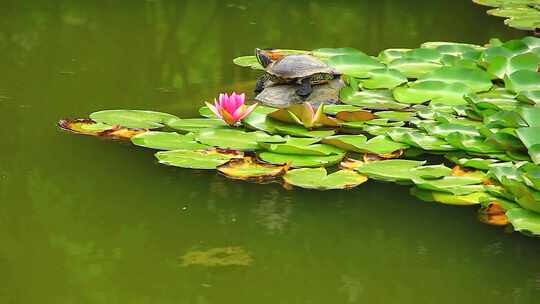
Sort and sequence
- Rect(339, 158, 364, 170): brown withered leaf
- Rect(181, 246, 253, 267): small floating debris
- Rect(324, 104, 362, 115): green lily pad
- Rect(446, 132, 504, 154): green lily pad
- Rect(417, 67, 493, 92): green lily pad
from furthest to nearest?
Rect(417, 67, 493, 92): green lily pad
Rect(324, 104, 362, 115): green lily pad
Rect(446, 132, 504, 154): green lily pad
Rect(339, 158, 364, 170): brown withered leaf
Rect(181, 246, 253, 267): small floating debris

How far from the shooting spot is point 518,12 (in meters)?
5.47

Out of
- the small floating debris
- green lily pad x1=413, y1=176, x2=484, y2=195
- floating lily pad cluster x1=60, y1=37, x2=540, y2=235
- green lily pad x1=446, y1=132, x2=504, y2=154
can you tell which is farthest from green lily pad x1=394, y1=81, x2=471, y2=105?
the small floating debris

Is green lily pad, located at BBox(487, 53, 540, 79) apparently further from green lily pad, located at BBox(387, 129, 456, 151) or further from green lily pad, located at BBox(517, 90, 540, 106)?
green lily pad, located at BBox(387, 129, 456, 151)

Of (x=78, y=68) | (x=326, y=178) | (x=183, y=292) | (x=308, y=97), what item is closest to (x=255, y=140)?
(x=326, y=178)

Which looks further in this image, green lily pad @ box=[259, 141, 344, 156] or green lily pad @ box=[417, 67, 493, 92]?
green lily pad @ box=[417, 67, 493, 92]

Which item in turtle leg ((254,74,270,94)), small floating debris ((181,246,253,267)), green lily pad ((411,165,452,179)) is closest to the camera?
small floating debris ((181,246,253,267))

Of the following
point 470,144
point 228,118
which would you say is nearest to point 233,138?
point 228,118

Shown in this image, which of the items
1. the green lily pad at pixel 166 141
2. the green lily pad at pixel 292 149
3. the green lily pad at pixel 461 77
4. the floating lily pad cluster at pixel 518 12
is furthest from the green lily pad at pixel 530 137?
the floating lily pad cluster at pixel 518 12

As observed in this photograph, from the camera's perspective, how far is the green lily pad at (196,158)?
9.25 ft

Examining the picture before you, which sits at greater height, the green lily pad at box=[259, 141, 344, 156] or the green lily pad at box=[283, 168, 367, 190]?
the green lily pad at box=[259, 141, 344, 156]

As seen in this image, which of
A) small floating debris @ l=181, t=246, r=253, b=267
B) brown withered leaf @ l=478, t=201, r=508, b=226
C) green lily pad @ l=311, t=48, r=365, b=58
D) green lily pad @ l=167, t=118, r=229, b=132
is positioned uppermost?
green lily pad @ l=311, t=48, r=365, b=58

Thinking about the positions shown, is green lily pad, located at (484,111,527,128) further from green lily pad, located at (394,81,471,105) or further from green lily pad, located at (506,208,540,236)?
green lily pad, located at (506,208,540,236)

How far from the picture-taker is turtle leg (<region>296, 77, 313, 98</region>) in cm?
361

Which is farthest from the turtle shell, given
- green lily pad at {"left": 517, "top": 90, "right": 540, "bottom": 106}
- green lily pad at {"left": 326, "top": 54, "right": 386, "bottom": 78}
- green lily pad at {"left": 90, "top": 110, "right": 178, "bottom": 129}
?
green lily pad at {"left": 517, "top": 90, "right": 540, "bottom": 106}
